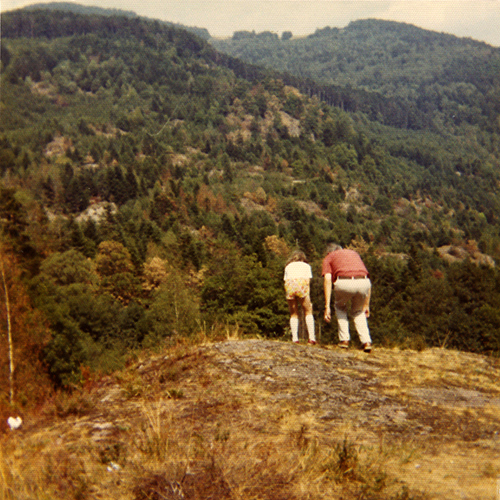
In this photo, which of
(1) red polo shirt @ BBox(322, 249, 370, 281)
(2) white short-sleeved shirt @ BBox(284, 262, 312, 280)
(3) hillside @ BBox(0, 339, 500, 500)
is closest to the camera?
(3) hillside @ BBox(0, 339, 500, 500)

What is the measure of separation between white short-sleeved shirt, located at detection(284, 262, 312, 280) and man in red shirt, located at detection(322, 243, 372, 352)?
0.88 metres

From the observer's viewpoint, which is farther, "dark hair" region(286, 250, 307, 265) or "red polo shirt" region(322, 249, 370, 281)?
"dark hair" region(286, 250, 307, 265)

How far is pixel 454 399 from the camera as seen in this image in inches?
240

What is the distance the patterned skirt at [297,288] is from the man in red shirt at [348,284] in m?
0.87

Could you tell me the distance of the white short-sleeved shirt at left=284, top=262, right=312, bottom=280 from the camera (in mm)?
9586

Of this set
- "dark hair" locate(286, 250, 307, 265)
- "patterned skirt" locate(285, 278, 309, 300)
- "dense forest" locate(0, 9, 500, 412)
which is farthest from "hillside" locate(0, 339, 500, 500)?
"dark hair" locate(286, 250, 307, 265)

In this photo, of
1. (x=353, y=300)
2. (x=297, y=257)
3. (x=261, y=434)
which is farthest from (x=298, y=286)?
(x=261, y=434)

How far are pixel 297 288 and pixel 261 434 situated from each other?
4.95 m

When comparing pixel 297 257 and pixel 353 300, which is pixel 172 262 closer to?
pixel 297 257

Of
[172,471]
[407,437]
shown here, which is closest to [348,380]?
[407,437]

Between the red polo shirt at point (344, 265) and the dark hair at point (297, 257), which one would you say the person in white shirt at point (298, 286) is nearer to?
the dark hair at point (297, 257)

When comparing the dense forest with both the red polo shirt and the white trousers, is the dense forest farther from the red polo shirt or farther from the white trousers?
the red polo shirt

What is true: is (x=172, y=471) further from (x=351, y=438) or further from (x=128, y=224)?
(x=128, y=224)

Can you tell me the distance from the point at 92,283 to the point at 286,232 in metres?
84.9
